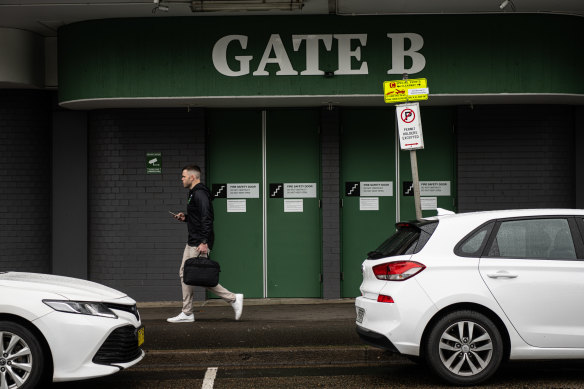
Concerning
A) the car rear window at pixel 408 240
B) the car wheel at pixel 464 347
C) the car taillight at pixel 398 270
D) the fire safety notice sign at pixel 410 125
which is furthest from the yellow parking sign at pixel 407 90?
the car wheel at pixel 464 347

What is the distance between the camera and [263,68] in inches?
434

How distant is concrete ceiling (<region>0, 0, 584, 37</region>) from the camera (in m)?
10.5

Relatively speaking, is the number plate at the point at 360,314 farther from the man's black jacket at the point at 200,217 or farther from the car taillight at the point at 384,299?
the man's black jacket at the point at 200,217

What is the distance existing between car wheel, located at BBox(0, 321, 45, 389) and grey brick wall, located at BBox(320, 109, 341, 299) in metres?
6.23

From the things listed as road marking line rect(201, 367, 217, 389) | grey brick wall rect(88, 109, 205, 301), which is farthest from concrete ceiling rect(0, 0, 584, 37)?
road marking line rect(201, 367, 217, 389)

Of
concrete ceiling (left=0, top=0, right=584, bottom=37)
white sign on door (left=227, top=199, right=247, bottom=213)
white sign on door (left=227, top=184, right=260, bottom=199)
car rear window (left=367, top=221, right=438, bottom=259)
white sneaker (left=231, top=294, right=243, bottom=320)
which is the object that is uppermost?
concrete ceiling (left=0, top=0, right=584, bottom=37)

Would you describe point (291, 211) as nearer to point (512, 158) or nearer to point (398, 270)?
point (512, 158)

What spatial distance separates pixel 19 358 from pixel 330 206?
644 cm

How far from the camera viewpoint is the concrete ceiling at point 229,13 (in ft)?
34.5

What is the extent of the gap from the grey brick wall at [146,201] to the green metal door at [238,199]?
343mm

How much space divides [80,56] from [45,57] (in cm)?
131

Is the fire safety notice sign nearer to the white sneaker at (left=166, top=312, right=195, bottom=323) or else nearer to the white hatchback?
the white hatchback

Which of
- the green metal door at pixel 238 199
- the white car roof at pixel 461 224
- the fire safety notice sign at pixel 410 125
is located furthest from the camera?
the green metal door at pixel 238 199

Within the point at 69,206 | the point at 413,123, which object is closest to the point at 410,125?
the point at 413,123
